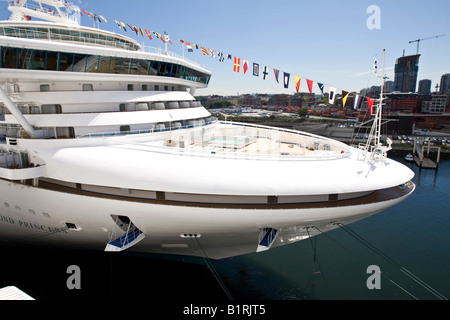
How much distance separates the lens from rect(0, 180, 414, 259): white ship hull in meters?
8.09

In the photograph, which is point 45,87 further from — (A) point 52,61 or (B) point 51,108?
(A) point 52,61

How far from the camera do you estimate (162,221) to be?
8344 mm

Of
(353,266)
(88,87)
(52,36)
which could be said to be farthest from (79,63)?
(353,266)

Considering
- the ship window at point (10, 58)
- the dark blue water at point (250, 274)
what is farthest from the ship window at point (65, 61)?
the dark blue water at point (250, 274)

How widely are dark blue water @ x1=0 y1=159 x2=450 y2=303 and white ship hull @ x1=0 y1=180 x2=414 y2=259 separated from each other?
221 cm

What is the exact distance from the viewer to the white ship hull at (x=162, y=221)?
8.09m

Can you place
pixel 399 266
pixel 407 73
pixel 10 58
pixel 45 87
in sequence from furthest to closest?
pixel 407 73 → pixel 399 266 → pixel 45 87 → pixel 10 58

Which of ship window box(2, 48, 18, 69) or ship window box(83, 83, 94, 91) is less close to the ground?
ship window box(2, 48, 18, 69)

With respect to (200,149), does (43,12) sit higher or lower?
higher

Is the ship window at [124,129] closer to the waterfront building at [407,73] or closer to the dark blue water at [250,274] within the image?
the dark blue water at [250,274]

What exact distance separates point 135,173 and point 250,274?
26.7 ft

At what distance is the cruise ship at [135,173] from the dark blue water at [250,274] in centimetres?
205

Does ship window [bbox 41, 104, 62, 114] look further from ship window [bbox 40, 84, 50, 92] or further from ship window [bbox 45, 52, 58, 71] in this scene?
ship window [bbox 45, 52, 58, 71]

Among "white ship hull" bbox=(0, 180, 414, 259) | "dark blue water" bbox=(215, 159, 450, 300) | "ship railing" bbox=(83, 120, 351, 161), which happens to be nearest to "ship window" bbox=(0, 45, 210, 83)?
"ship railing" bbox=(83, 120, 351, 161)
